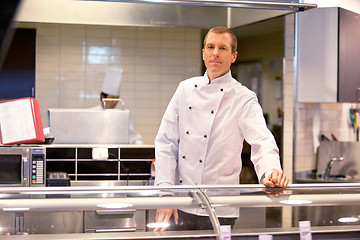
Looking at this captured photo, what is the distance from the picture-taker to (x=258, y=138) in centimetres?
219

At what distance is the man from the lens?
2.34 metres

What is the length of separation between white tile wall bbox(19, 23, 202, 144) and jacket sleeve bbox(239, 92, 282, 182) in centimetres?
362

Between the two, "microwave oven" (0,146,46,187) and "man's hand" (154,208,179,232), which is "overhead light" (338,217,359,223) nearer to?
"man's hand" (154,208,179,232)

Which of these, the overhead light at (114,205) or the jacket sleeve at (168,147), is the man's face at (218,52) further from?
the overhead light at (114,205)

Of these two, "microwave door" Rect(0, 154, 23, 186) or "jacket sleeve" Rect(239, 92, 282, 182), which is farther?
"microwave door" Rect(0, 154, 23, 186)

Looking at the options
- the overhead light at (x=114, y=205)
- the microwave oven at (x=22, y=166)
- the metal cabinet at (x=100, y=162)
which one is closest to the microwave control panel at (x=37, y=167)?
the microwave oven at (x=22, y=166)

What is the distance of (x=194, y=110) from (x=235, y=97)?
21cm

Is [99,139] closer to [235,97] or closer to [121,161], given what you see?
[121,161]

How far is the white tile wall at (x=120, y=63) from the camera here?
19.1 ft

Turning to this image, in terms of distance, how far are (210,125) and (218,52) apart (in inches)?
13.4

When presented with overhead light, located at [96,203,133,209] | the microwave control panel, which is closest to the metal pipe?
overhead light, located at [96,203,133,209]

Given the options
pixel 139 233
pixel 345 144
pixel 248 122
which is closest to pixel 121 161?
pixel 248 122

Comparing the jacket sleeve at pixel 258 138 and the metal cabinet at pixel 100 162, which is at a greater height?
the jacket sleeve at pixel 258 138

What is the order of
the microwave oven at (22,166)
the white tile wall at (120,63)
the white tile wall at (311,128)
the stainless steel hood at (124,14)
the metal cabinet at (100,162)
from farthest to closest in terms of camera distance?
the white tile wall at (120,63) < the white tile wall at (311,128) < the stainless steel hood at (124,14) < the metal cabinet at (100,162) < the microwave oven at (22,166)
